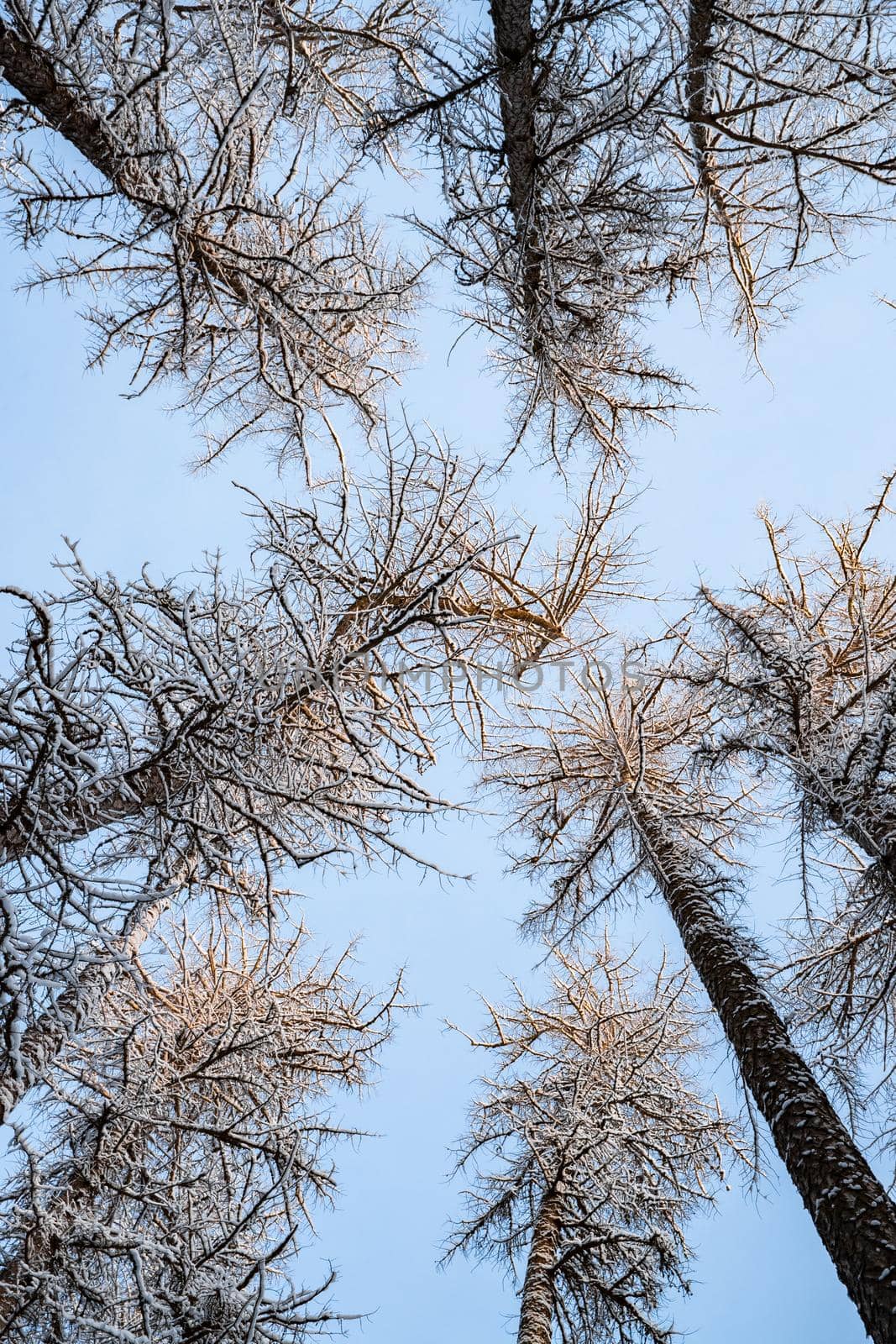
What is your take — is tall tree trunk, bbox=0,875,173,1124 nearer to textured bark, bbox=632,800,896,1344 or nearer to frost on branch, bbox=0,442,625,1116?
frost on branch, bbox=0,442,625,1116

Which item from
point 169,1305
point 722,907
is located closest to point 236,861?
point 169,1305

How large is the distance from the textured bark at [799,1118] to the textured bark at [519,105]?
15.8 ft

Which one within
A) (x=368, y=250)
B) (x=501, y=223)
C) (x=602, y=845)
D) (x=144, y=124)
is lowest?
(x=602, y=845)

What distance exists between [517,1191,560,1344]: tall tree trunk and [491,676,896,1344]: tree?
266 cm

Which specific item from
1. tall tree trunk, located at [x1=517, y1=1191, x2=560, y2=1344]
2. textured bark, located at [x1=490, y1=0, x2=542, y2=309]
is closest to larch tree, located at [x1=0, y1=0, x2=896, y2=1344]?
textured bark, located at [x1=490, y1=0, x2=542, y2=309]

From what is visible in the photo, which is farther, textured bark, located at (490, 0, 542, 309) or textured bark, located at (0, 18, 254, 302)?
textured bark, located at (0, 18, 254, 302)

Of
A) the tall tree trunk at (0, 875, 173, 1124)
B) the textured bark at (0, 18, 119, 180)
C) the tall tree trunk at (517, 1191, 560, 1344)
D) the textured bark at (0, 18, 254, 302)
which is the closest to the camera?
the tall tree trunk at (0, 875, 173, 1124)

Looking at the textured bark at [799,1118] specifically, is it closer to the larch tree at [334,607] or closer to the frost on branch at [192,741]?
the larch tree at [334,607]

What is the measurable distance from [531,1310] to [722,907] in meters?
3.71

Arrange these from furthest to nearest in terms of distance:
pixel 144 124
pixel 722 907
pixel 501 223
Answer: pixel 722 907
pixel 501 223
pixel 144 124

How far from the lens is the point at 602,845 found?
8.45 meters

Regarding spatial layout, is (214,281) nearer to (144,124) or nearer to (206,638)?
(144,124)

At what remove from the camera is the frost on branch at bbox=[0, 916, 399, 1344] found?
13.1 feet

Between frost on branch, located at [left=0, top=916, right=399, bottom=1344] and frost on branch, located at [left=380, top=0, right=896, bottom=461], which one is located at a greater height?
frost on branch, located at [left=380, top=0, right=896, bottom=461]
